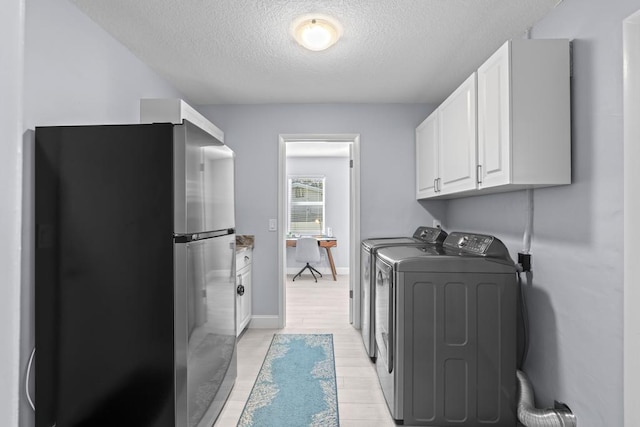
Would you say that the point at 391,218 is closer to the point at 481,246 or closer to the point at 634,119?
the point at 481,246

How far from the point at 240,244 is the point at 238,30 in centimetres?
205

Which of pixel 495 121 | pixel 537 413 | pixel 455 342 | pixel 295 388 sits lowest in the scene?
pixel 295 388

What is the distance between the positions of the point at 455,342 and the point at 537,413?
0.49 metres

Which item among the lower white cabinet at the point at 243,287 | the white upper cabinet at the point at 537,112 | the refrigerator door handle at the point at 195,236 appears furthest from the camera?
the lower white cabinet at the point at 243,287

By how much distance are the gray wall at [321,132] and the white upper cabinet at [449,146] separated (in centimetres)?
23

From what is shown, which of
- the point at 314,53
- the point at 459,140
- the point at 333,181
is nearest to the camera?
the point at 459,140

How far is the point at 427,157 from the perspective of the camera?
3.20 m

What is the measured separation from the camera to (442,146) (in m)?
2.78

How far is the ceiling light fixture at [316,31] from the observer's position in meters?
2.09

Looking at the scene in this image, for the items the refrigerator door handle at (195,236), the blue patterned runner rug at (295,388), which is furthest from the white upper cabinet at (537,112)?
the blue patterned runner rug at (295,388)

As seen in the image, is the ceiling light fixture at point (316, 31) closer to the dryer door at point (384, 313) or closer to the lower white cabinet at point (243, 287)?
the dryer door at point (384, 313)

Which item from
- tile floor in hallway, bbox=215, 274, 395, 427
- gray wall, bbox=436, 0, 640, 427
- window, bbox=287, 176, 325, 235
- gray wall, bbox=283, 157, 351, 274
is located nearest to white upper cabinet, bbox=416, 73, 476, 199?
gray wall, bbox=436, 0, 640, 427

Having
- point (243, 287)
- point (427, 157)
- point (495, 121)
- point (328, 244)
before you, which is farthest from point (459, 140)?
point (328, 244)

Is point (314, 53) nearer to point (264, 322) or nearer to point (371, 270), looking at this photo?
point (371, 270)
